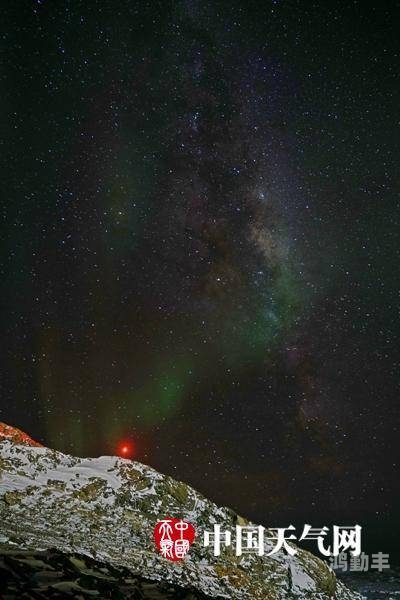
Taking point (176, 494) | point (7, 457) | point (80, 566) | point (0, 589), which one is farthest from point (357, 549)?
point (7, 457)

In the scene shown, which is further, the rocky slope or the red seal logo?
the red seal logo

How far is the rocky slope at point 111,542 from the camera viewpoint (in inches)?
1633

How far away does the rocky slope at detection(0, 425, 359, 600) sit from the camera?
41469 millimetres

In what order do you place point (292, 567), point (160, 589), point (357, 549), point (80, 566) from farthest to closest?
1. point (292, 567)
2. point (357, 549)
3. point (160, 589)
4. point (80, 566)

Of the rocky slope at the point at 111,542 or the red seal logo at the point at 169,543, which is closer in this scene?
the rocky slope at the point at 111,542

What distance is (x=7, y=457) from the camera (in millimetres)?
114438

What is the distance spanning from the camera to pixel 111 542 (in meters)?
76.6

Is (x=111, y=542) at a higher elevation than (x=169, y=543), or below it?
below

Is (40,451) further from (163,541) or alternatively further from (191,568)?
(191,568)

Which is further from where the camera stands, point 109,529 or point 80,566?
point 109,529

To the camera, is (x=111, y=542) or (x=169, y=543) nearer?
(x=111, y=542)

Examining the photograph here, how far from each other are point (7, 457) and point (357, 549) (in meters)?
86.5

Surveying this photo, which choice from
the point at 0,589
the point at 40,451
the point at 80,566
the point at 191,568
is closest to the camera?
the point at 0,589

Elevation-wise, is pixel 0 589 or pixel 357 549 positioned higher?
pixel 357 549
